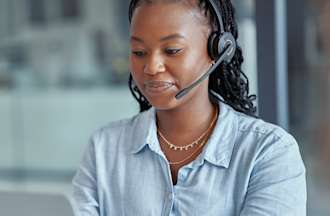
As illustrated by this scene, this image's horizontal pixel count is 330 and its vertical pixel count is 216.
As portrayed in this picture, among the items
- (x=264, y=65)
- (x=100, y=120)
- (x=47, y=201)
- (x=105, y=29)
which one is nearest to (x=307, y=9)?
(x=264, y=65)

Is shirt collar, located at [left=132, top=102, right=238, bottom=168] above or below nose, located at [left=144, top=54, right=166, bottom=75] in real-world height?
below

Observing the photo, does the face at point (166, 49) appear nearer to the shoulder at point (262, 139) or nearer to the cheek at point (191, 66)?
the cheek at point (191, 66)

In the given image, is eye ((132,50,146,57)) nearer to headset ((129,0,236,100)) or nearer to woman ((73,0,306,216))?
woman ((73,0,306,216))

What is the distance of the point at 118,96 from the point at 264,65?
3.01 metres

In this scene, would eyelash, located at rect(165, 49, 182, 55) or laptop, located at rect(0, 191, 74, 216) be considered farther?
eyelash, located at rect(165, 49, 182, 55)

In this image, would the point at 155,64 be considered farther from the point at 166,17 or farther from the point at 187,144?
the point at 187,144

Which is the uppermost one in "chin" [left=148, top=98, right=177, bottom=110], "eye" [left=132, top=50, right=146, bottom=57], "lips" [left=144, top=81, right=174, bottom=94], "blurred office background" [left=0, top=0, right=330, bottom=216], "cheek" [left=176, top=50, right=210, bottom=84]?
"eye" [left=132, top=50, right=146, bottom=57]

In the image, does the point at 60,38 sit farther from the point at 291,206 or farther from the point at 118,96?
the point at 291,206

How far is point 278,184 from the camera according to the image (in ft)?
3.70

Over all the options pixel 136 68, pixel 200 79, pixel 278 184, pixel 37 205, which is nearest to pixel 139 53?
pixel 136 68

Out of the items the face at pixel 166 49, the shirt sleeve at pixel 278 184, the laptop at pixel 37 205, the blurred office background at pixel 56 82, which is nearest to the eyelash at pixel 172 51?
the face at pixel 166 49

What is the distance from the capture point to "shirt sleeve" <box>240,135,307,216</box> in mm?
1114

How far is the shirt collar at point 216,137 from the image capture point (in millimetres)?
1197

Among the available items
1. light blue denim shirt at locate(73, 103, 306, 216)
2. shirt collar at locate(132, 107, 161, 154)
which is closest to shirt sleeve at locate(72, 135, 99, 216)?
light blue denim shirt at locate(73, 103, 306, 216)
